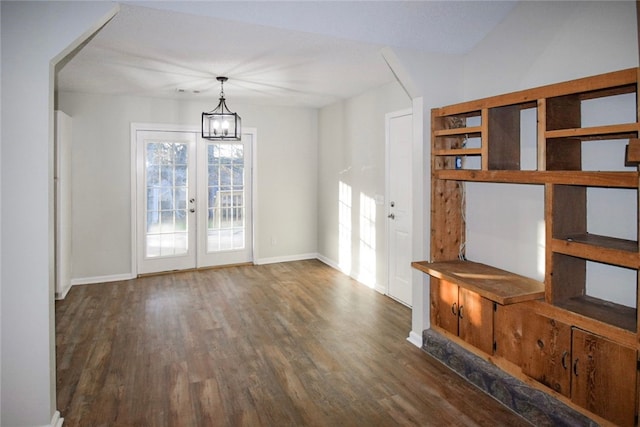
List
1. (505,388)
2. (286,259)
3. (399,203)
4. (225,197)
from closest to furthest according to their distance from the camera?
(505,388) → (399,203) → (225,197) → (286,259)

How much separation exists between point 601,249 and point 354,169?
371cm

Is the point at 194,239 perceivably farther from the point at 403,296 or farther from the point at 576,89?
the point at 576,89

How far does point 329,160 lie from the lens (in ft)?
20.8

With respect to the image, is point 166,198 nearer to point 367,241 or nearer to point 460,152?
point 367,241

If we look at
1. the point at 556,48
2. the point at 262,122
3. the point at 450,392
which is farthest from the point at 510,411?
the point at 262,122

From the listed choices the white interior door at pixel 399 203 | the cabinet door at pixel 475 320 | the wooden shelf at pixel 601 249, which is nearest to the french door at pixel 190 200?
the white interior door at pixel 399 203

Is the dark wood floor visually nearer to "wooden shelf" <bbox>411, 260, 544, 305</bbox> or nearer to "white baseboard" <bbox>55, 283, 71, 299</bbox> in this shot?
"white baseboard" <bbox>55, 283, 71, 299</bbox>

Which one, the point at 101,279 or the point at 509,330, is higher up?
the point at 509,330

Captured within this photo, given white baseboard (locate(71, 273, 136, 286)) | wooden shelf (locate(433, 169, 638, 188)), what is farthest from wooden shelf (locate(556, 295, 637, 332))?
white baseboard (locate(71, 273, 136, 286))

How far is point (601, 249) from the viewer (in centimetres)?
210

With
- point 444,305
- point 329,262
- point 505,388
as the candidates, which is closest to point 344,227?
point 329,262

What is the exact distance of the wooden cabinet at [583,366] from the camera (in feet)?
6.66

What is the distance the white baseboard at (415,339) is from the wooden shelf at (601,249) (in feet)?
4.78

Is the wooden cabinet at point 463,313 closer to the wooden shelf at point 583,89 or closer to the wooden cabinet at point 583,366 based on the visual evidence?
the wooden cabinet at point 583,366
